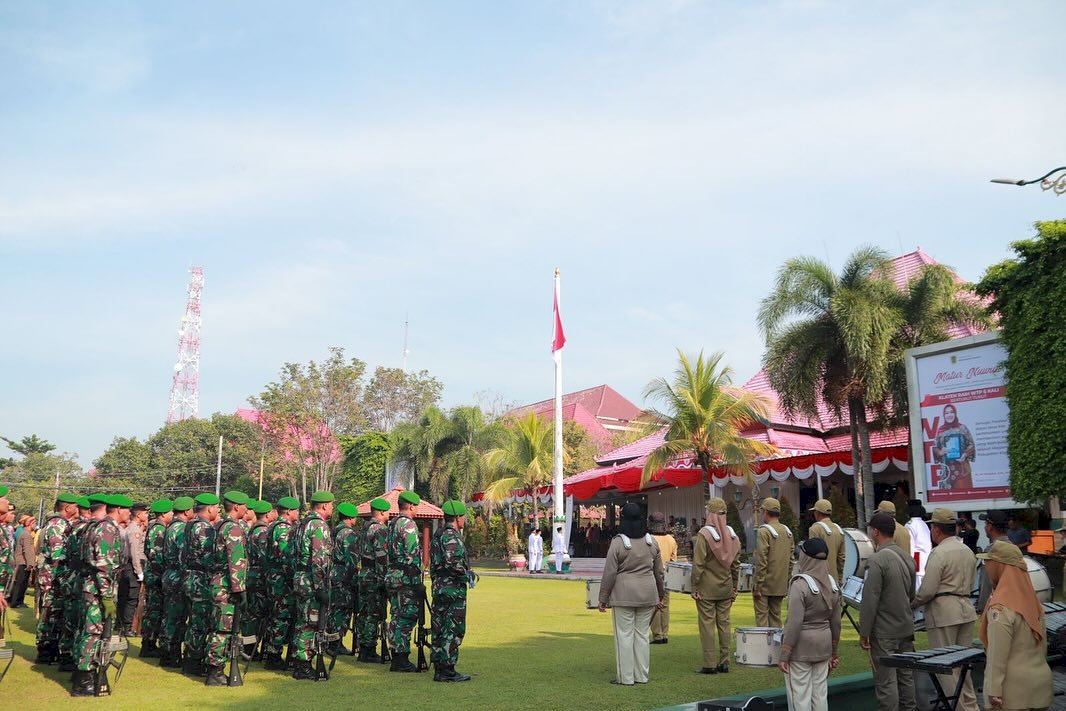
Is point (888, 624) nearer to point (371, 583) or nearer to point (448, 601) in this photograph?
point (448, 601)

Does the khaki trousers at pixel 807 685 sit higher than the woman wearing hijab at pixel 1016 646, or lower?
lower

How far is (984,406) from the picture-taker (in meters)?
17.3

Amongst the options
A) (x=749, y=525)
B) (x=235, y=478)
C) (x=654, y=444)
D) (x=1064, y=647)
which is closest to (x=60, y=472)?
(x=235, y=478)

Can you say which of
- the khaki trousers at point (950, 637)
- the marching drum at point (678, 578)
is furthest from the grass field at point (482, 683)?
the khaki trousers at point (950, 637)

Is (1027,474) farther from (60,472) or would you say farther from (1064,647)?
(60,472)

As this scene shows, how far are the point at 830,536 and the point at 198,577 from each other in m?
6.82

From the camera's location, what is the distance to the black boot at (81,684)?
8.10 meters

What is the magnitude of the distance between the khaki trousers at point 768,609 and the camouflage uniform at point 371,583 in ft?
13.7

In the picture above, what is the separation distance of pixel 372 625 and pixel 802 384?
15117 millimetres

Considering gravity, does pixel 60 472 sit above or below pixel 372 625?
above

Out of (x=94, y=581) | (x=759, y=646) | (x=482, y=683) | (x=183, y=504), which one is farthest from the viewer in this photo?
(x=183, y=504)

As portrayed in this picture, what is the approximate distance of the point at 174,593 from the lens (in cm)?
940

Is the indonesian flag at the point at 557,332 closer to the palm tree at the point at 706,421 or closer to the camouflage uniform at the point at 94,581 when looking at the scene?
the palm tree at the point at 706,421

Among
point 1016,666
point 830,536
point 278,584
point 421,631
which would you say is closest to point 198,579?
point 278,584
